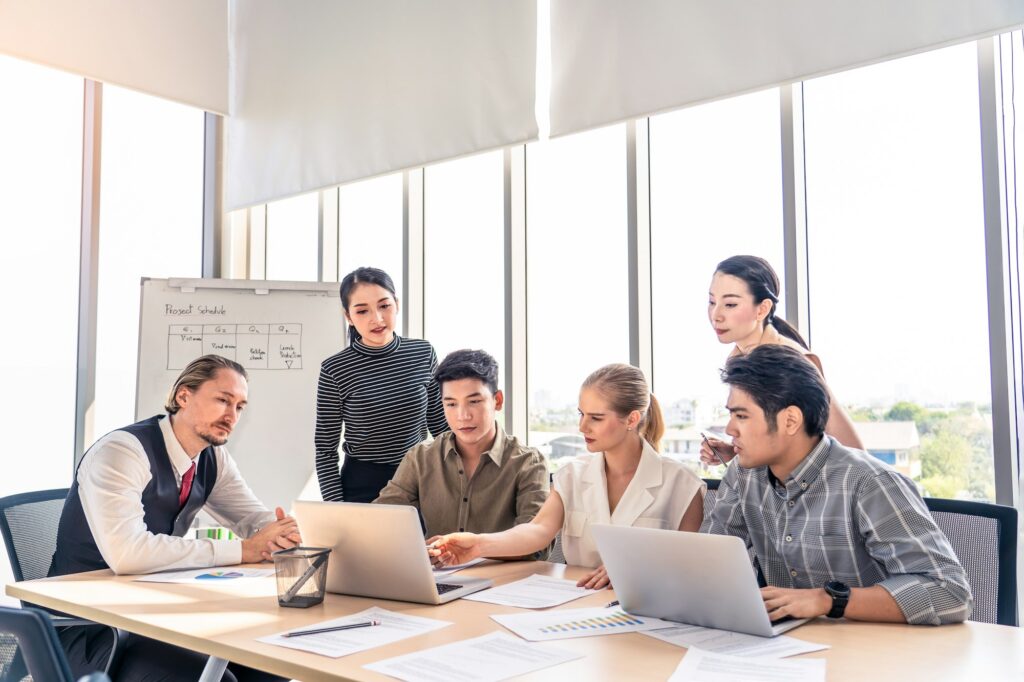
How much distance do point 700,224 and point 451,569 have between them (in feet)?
5.91

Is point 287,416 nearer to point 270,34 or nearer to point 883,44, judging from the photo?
point 270,34

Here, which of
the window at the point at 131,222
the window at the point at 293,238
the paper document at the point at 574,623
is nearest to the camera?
the paper document at the point at 574,623

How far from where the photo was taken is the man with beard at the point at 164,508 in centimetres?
194

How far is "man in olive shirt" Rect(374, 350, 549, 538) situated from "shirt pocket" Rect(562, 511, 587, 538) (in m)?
0.14

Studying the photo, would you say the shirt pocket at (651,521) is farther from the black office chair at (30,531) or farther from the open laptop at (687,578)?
the black office chair at (30,531)

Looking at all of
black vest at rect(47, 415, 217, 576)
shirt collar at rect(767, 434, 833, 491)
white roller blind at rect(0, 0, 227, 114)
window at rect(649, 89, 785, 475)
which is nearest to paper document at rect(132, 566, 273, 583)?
black vest at rect(47, 415, 217, 576)

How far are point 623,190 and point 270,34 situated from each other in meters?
2.40

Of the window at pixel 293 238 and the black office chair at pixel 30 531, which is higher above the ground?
the window at pixel 293 238

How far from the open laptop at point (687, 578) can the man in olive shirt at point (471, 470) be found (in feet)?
2.74

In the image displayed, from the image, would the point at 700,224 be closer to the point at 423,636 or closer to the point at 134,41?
the point at 423,636

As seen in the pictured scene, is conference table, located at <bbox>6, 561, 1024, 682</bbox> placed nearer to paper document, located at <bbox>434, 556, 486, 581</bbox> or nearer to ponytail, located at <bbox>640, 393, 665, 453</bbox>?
paper document, located at <bbox>434, 556, 486, 581</bbox>

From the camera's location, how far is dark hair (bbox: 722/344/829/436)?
1690mm

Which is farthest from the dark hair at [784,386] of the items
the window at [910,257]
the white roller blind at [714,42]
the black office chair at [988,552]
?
the white roller blind at [714,42]

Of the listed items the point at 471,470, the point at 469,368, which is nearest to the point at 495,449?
the point at 471,470
